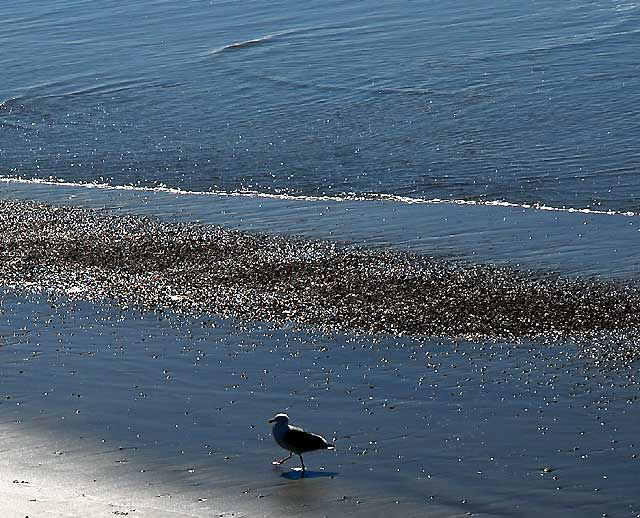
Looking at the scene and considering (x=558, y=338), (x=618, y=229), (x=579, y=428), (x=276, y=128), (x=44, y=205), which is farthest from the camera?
(x=276, y=128)

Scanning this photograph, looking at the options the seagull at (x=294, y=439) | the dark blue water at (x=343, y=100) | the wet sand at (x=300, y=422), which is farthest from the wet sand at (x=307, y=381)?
the dark blue water at (x=343, y=100)

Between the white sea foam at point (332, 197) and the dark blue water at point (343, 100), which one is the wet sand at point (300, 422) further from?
the dark blue water at point (343, 100)

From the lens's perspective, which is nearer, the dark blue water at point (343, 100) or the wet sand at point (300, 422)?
the wet sand at point (300, 422)

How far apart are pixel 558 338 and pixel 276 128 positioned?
40.1ft

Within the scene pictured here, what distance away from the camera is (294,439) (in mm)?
9000

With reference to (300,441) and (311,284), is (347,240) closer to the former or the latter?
(311,284)

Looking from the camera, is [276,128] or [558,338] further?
[276,128]

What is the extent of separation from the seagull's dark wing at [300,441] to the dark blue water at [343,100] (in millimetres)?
9087

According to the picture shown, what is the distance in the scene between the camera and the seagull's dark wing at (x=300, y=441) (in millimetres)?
9000

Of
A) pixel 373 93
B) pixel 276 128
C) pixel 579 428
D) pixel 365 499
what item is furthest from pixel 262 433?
pixel 373 93

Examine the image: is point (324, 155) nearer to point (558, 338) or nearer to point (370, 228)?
point (370, 228)

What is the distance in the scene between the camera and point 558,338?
1175cm

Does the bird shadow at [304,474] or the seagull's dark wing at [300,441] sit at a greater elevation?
the seagull's dark wing at [300,441]

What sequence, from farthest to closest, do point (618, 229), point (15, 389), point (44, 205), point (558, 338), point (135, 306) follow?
point (44, 205)
point (618, 229)
point (135, 306)
point (558, 338)
point (15, 389)
